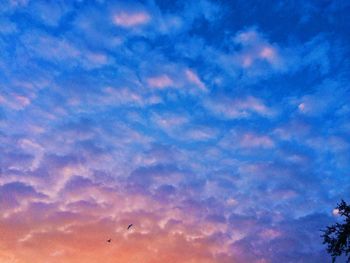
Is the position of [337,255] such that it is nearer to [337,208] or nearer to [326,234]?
[326,234]

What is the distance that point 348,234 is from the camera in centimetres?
2444

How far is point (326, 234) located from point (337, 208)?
2023 mm

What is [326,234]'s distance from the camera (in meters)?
25.5

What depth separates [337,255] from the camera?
25094mm

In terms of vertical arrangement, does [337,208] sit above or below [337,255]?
above

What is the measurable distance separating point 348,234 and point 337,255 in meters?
1.66

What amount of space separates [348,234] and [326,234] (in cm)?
141

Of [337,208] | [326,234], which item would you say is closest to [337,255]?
[326,234]

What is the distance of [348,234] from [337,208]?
1.66 m

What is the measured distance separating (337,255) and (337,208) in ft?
10.0

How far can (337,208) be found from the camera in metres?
24.6

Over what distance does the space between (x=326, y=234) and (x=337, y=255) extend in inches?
54.2
